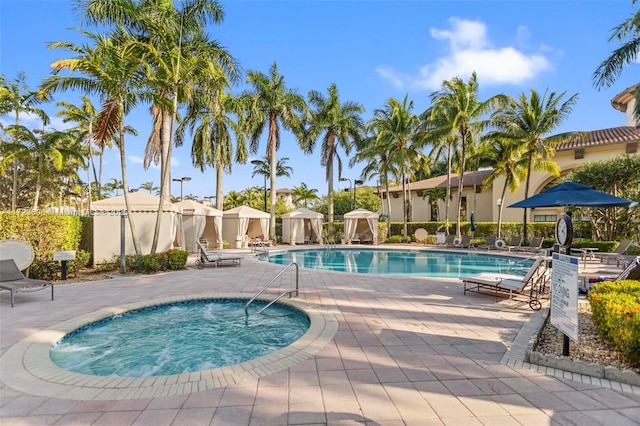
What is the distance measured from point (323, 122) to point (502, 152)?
12.1 m

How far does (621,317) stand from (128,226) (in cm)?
1362

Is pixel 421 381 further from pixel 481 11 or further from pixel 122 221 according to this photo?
pixel 481 11

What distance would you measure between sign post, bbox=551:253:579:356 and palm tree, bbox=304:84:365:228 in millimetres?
20049

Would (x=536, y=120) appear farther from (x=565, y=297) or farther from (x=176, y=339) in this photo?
(x=176, y=339)

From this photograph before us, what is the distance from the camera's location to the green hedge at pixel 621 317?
3.25 m

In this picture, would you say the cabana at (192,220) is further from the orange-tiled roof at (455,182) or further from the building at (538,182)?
the orange-tiled roof at (455,182)

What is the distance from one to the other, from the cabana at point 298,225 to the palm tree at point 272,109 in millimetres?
954

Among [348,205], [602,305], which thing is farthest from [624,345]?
[348,205]

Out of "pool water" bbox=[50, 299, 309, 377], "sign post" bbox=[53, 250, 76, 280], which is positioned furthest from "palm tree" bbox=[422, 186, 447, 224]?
"sign post" bbox=[53, 250, 76, 280]

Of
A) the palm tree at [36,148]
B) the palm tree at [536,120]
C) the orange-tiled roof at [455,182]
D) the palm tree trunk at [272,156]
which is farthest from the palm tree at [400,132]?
the palm tree at [36,148]

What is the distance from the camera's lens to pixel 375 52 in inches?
457

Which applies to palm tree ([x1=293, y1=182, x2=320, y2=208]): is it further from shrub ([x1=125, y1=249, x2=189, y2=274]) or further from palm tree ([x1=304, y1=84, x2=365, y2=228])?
shrub ([x1=125, y1=249, x2=189, y2=274])

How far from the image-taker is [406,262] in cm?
1522

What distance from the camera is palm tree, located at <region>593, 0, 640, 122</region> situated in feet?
31.8
